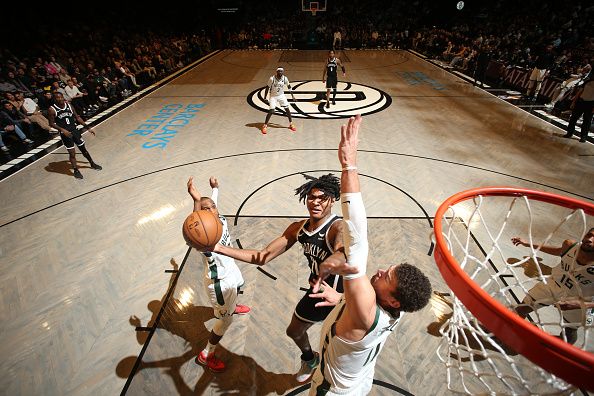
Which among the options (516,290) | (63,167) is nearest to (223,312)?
(516,290)

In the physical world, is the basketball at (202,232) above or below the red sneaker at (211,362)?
above

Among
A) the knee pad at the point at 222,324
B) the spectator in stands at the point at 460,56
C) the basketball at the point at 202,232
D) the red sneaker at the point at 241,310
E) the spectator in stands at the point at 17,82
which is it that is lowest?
the red sneaker at the point at 241,310

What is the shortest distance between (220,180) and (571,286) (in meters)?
5.36

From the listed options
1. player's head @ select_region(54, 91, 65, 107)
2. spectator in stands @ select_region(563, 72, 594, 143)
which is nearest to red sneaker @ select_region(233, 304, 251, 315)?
player's head @ select_region(54, 91, 65, 107)

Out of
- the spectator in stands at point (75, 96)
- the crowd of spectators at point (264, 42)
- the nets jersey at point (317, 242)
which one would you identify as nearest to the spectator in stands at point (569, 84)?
the crowd of spectators at point (264, 42)

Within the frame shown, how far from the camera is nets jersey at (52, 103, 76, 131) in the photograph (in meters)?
5.96

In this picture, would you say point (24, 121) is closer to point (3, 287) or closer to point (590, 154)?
point (3, 287)

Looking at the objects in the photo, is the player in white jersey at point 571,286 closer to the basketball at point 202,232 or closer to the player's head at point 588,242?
the player's head at point 588,242

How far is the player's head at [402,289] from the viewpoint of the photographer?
4.98 feet

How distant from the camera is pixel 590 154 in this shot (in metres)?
7.11

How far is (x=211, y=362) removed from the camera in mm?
2965

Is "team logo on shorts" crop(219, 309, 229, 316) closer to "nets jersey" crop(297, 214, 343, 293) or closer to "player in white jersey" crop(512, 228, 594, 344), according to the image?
"nets jersey" crop(297, 214, 343, 293)

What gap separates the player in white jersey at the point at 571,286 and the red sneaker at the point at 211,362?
282cm

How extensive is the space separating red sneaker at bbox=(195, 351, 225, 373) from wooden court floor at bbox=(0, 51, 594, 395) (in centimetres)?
10
